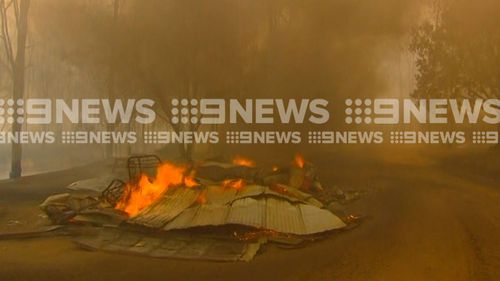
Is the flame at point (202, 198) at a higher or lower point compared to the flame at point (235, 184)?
lower

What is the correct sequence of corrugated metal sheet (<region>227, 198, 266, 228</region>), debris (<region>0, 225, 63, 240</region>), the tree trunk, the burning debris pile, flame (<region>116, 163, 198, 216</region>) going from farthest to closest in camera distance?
the tree trunk, flame (<region>116, 163, 198, 216</region>), debris (<region>0, 225, 63, 240</region>), corrugated metal sheet (<region>227, 198, 266, 228</region>), the burning debris pile

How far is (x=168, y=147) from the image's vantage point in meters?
29.7

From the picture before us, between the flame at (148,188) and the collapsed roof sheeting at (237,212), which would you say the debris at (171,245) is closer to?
the collapsed roof sheeting at (237,212)

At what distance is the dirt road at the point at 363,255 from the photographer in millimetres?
7586

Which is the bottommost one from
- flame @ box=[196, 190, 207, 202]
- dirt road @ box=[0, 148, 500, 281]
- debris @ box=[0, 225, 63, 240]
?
dirt road @ box=[0, 148, 500, 281]

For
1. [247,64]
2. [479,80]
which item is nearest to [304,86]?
[247,64]

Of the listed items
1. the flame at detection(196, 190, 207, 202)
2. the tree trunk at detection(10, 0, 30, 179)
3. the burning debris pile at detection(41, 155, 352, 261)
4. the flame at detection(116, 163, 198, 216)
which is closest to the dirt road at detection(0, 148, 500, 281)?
the burning debris pile at detection(41, 155, 352, 261)

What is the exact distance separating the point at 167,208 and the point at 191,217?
34.7 inches

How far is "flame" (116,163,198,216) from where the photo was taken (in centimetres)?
1162

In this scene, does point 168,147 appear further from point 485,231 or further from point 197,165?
point 485,231

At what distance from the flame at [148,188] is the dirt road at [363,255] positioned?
6.87 feet

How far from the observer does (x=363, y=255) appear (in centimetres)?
870

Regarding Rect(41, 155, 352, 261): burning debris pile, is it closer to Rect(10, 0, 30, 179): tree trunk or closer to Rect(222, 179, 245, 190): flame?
Rect(222, 179, 245, 190): flame

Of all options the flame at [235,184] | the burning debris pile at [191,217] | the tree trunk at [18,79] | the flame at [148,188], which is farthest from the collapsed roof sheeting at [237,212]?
the tree trunk at [18,79]
